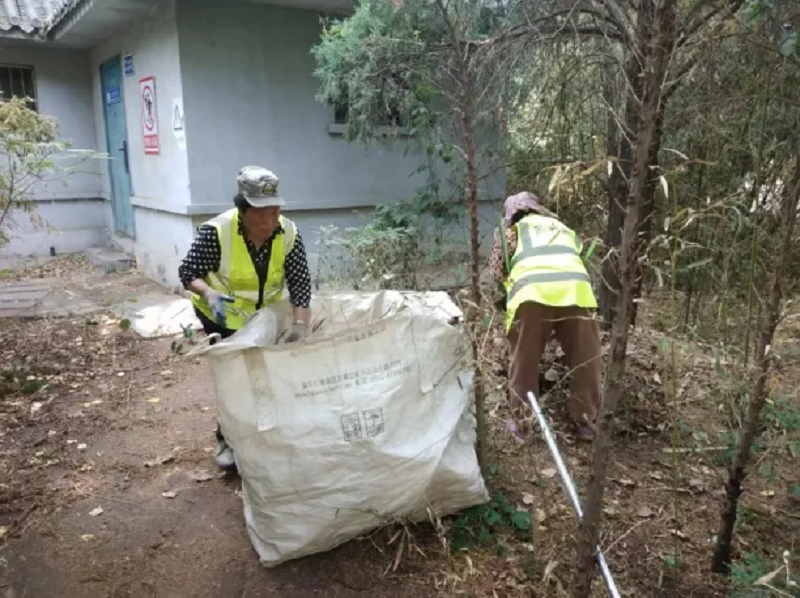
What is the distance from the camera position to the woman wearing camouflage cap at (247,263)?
9.30 ft

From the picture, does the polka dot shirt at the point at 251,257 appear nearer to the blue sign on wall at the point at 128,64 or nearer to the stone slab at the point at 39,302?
the stone slab at the point at 39,302

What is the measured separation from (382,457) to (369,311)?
756 mm

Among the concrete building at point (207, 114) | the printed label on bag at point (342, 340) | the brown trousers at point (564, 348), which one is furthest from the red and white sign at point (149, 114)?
the printed label on bag at point (342, 340)

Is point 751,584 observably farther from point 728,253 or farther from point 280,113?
point 280,113

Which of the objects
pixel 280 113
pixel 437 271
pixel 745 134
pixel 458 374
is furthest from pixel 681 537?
pixel 280 113

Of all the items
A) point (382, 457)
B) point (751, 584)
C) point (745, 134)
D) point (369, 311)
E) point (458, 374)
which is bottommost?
point (751, 584)

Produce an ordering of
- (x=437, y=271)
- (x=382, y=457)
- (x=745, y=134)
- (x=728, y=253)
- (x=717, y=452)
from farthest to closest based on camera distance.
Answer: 1. (x=437, y=271)
2. (x=728, y=253)
3. (x=745, y=134)
4. (x=717, y=452)
5. (x=382, y=457)

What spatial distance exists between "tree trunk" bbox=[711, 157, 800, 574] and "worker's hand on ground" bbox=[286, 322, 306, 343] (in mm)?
1789

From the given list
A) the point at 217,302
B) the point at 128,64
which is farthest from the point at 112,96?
the point at 217,302

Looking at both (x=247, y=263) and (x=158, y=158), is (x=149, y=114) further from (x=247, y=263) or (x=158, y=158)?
(x=247, y=263)

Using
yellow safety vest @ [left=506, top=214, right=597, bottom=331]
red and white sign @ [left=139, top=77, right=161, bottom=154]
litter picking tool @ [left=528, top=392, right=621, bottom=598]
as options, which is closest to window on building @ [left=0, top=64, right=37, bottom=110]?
red and white sign @ [left=139, top=77, right=161, bottom=154]

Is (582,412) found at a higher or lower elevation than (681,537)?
higher

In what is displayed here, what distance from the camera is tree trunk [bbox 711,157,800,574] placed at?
2.15 metres

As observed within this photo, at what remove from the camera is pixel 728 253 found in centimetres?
412
